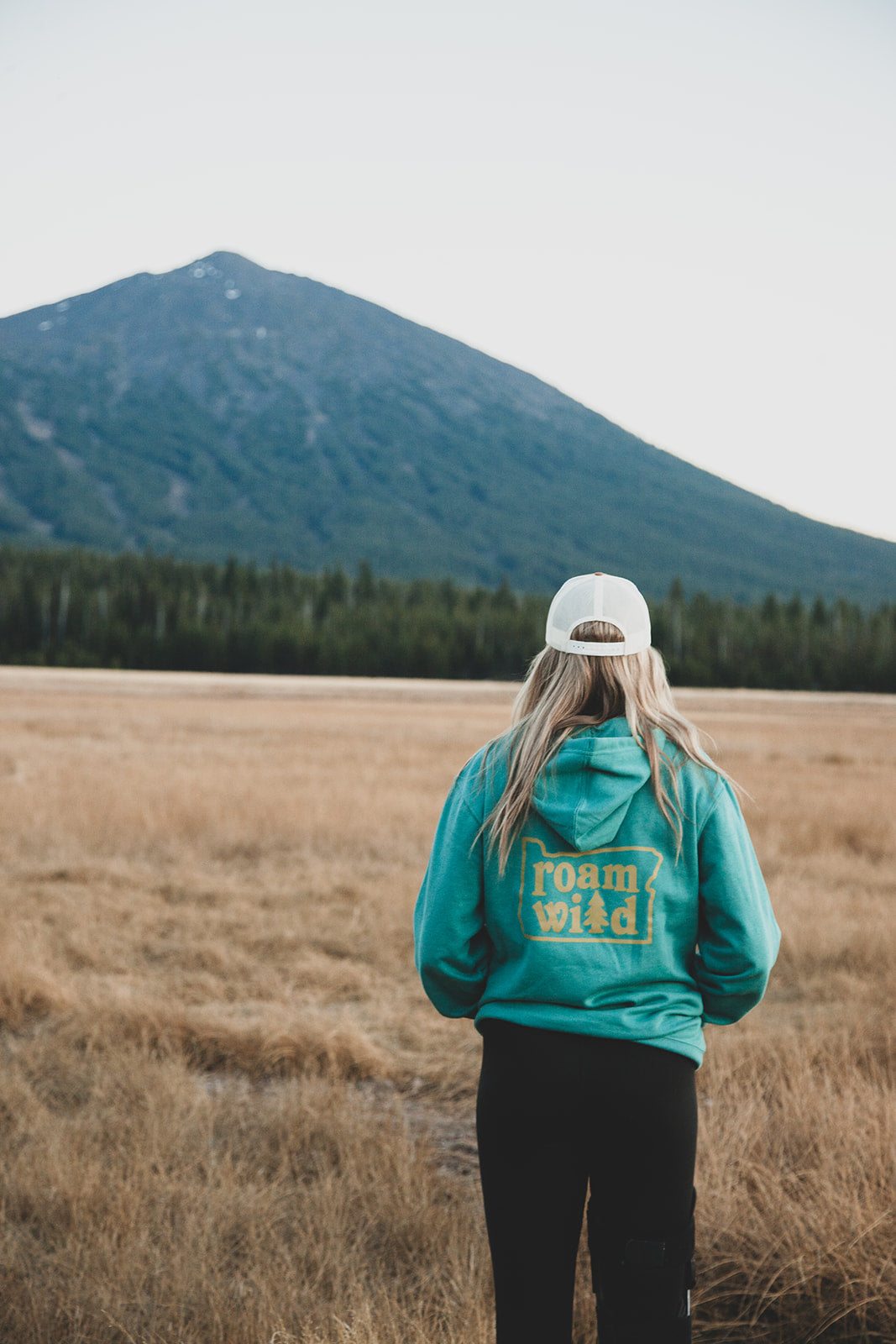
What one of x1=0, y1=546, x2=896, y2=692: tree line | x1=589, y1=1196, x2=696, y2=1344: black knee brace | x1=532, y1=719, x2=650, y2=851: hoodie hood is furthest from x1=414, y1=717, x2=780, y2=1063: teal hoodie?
x1=0, y1=546, x2=896, y2=692: tree line

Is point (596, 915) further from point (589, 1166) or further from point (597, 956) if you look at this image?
point (589, 1166)

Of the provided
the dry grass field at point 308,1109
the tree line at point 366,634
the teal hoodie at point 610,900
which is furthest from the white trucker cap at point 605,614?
the tree line at point 366,634

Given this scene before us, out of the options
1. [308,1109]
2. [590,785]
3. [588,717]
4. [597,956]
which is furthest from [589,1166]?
[308,1109]

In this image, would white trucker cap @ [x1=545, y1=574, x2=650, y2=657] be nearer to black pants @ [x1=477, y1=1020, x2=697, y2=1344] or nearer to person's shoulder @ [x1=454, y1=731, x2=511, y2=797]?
person's shoulder @ [x1=454, y1=731, x2=511, y2=797]

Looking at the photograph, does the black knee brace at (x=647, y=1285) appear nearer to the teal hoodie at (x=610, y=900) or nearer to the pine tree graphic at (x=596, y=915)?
the teal hoodie at (x=610, y=900)

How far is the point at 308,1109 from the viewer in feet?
13.7

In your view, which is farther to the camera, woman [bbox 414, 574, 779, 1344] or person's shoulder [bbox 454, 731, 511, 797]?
person's shoulder [bbox 454, 731, 511, 797]

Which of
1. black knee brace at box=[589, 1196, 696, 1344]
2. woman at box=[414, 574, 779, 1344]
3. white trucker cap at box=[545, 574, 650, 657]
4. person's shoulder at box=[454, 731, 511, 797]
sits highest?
white trucker cap at box=[545, 574, 650, 657]

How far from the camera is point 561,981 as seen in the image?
2082 millimetres

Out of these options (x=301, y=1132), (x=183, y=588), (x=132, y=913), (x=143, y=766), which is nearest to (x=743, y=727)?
(x=143, y=766)

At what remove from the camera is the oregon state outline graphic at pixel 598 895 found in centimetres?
211

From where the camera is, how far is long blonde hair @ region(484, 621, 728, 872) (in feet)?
6.92

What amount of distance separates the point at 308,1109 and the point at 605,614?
9.89 feet

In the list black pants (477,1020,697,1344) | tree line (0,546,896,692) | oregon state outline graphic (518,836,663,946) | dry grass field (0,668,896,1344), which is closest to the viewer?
black pants (477,1020,697,1344)
